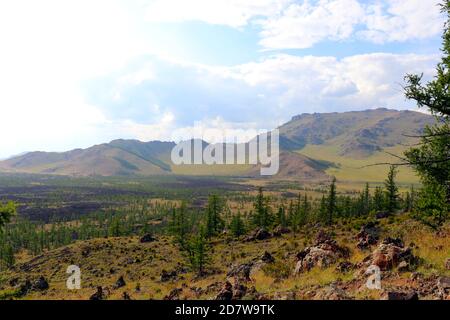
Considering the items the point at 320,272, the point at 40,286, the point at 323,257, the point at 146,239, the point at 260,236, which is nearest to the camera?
the point at 320,272

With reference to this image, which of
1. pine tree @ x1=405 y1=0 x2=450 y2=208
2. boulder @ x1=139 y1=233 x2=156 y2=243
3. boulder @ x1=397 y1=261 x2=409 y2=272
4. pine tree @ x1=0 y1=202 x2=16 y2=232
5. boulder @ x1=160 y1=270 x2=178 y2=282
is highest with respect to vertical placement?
pine tree @ x1=405 y1=0 x2=450 y2=208

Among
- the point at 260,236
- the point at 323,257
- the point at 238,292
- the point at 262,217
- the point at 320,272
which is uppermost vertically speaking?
the point at 323,257

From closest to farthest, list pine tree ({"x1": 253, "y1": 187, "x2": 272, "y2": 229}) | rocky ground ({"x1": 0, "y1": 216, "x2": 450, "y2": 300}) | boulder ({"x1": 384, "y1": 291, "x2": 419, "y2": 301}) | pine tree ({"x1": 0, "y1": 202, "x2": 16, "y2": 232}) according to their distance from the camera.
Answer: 1. boulder ({"x1": 384, "y1": 291, "x2": 419, "y2": 301})
2. rocky ground ({"x1": 0, "y1": 216, "x2": 450, "y2": 300})
3. pine tree ({"x1": 0, "y1": 202, "x2": 16, "y2": 232})
4. pine tree ({"x1": 253, "y1": 187, "x2": 272, "y2": 229})

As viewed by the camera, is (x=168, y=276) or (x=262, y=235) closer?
(x=168, y=276)

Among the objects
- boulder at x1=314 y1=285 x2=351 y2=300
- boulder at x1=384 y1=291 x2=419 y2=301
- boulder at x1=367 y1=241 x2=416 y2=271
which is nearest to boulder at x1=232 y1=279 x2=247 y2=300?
boulder at x1=314 y1=285 x2=351 y2=300

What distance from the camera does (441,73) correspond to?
16172 millimetres

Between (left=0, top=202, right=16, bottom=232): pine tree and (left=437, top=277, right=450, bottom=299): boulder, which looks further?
(left=0, top=202, right=16, bottom=232): pine tree

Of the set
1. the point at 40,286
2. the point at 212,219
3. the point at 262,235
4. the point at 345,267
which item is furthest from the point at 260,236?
the point at 345,267

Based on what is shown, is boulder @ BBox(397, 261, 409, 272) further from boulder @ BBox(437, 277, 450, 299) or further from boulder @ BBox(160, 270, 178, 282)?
boulder @ BBox(160, 270, 178, 282)

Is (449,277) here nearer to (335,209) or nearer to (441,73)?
(441,73)

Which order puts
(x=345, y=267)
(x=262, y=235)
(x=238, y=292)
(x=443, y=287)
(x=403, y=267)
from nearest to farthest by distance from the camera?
(x=443, y=287), (x=403, y=267), (x=238, y=292), (x=345, y=267), (x=262, y=235)

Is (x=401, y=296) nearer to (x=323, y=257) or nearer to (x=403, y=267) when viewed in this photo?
(x=403, y=267)

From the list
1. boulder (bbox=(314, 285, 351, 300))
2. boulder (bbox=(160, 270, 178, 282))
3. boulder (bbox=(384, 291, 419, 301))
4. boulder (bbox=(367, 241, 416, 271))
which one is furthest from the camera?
boulder (bbox=(160, 270, 178, 282))
